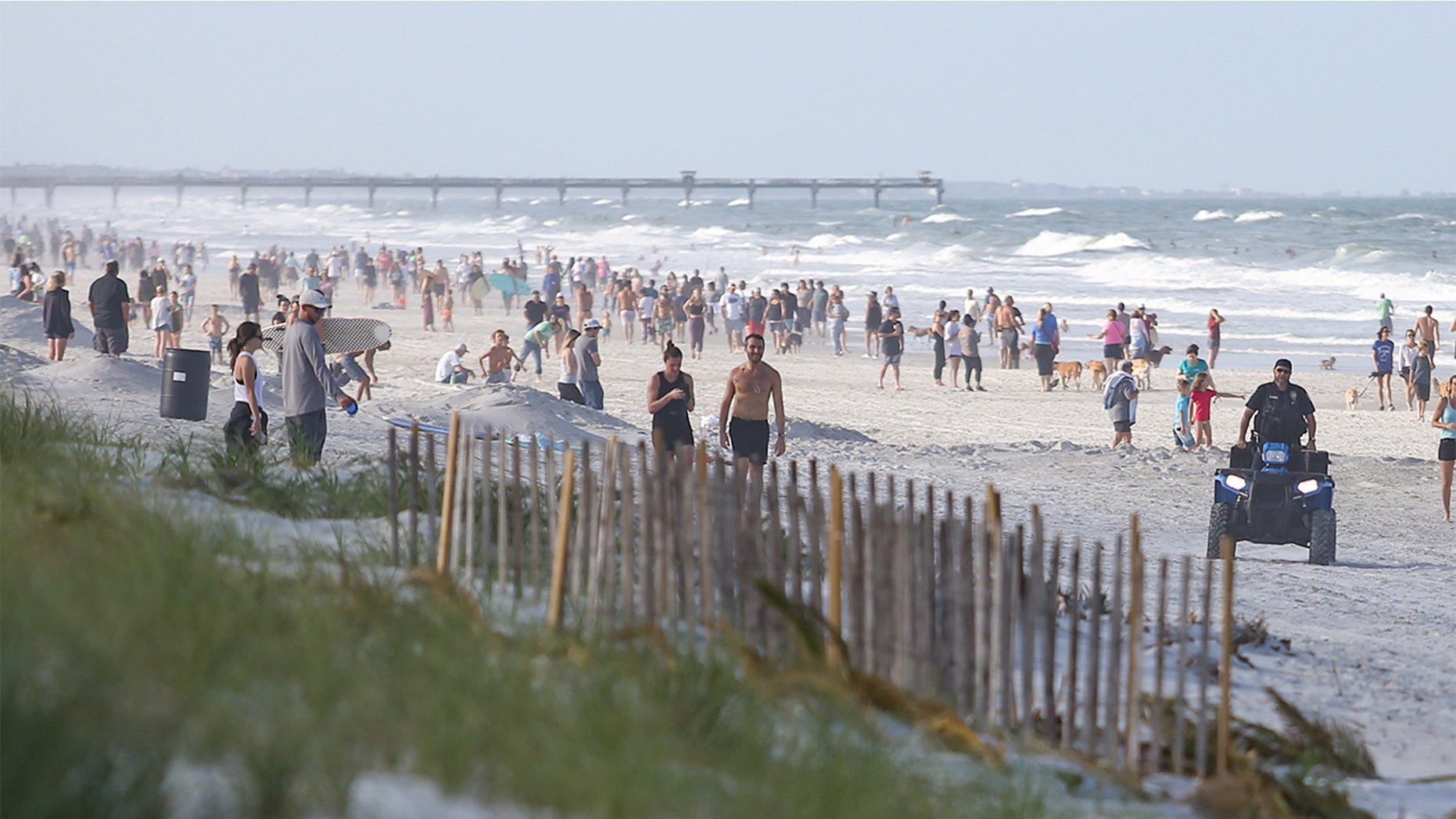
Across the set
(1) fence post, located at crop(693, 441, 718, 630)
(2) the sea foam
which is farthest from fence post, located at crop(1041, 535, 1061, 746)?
(2) the sea foam

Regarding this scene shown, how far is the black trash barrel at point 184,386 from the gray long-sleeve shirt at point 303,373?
3.17 metres

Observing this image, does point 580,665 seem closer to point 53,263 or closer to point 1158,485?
point 1158,485

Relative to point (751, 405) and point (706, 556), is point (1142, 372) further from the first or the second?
point (706, 556)

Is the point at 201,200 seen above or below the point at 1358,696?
above

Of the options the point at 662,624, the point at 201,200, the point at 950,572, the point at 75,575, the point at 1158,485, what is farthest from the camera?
the point at 201,200

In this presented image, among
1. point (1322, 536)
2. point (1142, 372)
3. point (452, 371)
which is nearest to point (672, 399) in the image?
point (1322, 536)

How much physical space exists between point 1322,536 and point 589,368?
879 centimetres

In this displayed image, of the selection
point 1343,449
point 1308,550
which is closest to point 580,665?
point 1308,550

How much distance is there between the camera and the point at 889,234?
6975 cm

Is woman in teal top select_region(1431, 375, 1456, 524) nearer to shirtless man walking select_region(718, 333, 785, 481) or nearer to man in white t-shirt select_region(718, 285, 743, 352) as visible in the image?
shirtless man walking select_region(718, 333, 785, 481)

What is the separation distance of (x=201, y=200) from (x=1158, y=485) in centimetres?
12946

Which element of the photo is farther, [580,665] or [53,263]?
[53,263]

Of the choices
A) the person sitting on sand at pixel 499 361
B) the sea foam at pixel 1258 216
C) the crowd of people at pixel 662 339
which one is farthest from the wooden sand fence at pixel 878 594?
the sea foam at pixel 1258 216

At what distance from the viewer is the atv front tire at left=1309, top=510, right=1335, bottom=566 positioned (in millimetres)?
9836
